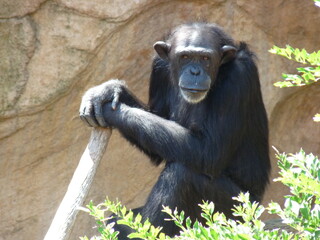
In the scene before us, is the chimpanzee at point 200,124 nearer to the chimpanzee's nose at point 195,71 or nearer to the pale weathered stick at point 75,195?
the chimpanzee's nose at point 195,71

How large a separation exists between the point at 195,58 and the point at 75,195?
6.32 feet

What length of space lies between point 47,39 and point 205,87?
83.3 inches

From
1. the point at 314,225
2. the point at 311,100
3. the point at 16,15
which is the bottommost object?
the point at 314,225

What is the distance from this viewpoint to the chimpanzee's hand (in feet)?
21.9

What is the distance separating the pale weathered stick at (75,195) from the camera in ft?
18.5

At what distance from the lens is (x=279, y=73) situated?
341 inches

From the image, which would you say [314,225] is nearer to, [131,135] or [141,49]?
[131,135]

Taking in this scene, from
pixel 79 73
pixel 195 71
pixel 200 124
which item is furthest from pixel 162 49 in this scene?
pixel 79 73

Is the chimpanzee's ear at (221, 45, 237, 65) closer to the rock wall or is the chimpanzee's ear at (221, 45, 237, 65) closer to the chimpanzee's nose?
the chimpanzee's nose

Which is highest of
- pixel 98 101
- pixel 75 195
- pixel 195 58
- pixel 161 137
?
pixel 195 58

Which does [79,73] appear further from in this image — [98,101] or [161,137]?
[161,137]

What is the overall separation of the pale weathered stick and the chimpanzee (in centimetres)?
58

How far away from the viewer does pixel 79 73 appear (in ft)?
26.2

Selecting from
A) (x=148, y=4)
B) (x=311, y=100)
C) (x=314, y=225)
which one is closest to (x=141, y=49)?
(x=148, y=4)
